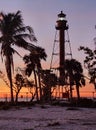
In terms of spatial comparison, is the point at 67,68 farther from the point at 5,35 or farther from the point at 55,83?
the point at 5,35

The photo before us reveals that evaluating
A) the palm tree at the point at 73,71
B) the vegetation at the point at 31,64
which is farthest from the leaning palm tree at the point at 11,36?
the palm tree at the point at 73,71

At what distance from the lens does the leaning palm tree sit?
166ft

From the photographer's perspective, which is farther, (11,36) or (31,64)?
(31,64)

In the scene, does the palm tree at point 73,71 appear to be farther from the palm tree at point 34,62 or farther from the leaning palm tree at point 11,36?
the leaning palm tree at point 11,36

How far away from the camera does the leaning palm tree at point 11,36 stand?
50.7 metres

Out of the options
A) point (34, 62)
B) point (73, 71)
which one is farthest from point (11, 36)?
point (73, 71)

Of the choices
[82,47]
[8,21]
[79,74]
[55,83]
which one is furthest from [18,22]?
[79,74]

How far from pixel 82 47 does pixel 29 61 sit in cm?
4514

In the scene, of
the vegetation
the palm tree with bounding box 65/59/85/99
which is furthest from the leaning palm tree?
the palm tree with bounding box 65/59/85/99

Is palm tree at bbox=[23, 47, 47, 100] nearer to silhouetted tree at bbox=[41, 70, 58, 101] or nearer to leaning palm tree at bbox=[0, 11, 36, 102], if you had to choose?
silhouetted tree at bbox=[41, 70, 58, 101]

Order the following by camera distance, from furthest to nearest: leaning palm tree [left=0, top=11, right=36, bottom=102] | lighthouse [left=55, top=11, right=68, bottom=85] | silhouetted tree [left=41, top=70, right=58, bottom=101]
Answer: lighthouse [left=55, top=11, right=68, bottom=85] → silhouetted tree [left=41, top=70, right=58, bottom=101] → leaning palm tree [left=0, top=11, right=36, bottom=102]

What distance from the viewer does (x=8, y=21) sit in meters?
51.5

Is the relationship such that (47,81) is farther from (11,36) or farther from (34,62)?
(11,36)

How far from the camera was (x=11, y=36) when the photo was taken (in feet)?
167
